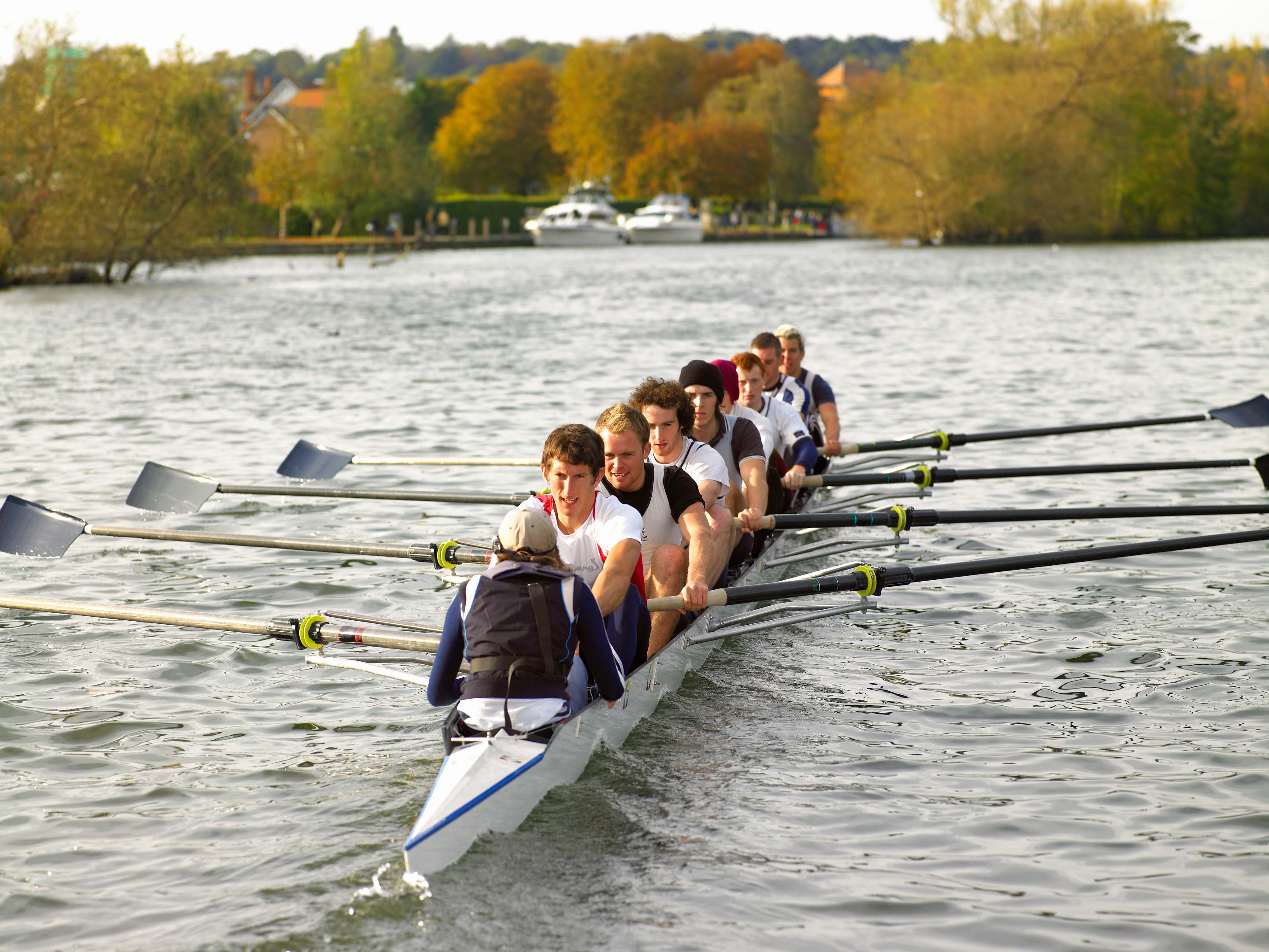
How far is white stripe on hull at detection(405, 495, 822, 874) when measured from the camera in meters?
4.12

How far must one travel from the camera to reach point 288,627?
569 cm

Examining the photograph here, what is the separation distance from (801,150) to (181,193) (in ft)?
207

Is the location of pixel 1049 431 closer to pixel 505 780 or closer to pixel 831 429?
pixel 831 429

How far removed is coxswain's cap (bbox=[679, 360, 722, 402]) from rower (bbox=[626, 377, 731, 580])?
0.27 metres

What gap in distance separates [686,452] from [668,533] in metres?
0.74

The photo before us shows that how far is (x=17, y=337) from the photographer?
24688 mm

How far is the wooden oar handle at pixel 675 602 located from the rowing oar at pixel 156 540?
1.32m

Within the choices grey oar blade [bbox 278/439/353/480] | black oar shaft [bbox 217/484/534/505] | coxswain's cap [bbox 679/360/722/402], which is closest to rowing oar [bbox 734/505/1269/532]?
coxswain's cap [bbox 679/360/722/402]

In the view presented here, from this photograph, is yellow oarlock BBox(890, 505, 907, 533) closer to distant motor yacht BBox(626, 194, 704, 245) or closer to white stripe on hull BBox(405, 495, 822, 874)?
white stripe on hull BBox(405, 495, 822, 874)

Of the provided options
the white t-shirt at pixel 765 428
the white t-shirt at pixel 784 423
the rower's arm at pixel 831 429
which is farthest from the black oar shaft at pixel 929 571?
the rower's arm at pixel 831 429

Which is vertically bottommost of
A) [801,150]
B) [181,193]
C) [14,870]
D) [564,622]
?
[14,870]

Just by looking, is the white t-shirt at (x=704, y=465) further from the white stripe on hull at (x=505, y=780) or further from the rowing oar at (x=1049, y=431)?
the rowing oar at (x=1049, y=431)

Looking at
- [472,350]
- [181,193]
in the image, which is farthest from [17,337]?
[181,193]

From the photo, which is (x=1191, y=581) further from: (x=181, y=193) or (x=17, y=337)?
(x=181, y=193)
